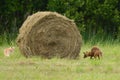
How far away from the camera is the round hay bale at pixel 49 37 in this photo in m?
13.8

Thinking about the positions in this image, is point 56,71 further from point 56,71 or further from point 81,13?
point 81,13


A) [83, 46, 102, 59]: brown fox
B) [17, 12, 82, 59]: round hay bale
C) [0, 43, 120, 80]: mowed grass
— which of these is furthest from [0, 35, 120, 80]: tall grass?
[17, 12, 82, 59]: round hay bale

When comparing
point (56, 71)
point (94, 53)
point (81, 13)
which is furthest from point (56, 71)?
point (81, 13)

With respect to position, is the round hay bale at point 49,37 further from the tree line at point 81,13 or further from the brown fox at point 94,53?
the tree line at point 81,13

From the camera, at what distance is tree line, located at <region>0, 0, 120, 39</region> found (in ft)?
69.1

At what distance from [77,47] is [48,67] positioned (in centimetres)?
366

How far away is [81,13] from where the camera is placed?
2111 centimetres

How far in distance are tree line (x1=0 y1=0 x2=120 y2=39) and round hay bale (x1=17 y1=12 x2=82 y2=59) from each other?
6.25 m

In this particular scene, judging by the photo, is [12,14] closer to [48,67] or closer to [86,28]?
[86,28]

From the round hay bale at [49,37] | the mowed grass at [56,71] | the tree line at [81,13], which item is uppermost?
the mowed grass at [56,71]

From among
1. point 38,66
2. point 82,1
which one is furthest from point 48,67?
point 82,1

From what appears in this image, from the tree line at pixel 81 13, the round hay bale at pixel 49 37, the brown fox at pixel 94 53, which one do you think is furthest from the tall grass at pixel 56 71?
the tree line at pixel 81 13

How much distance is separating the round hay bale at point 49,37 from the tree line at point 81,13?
6.25 metres

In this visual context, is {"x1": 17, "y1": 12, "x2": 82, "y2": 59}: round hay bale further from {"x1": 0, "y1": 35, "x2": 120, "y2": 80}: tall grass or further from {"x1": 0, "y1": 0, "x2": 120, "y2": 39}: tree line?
{"x1": 0, "y1": 0, "x2": 120, "y2": 39}: tree line
